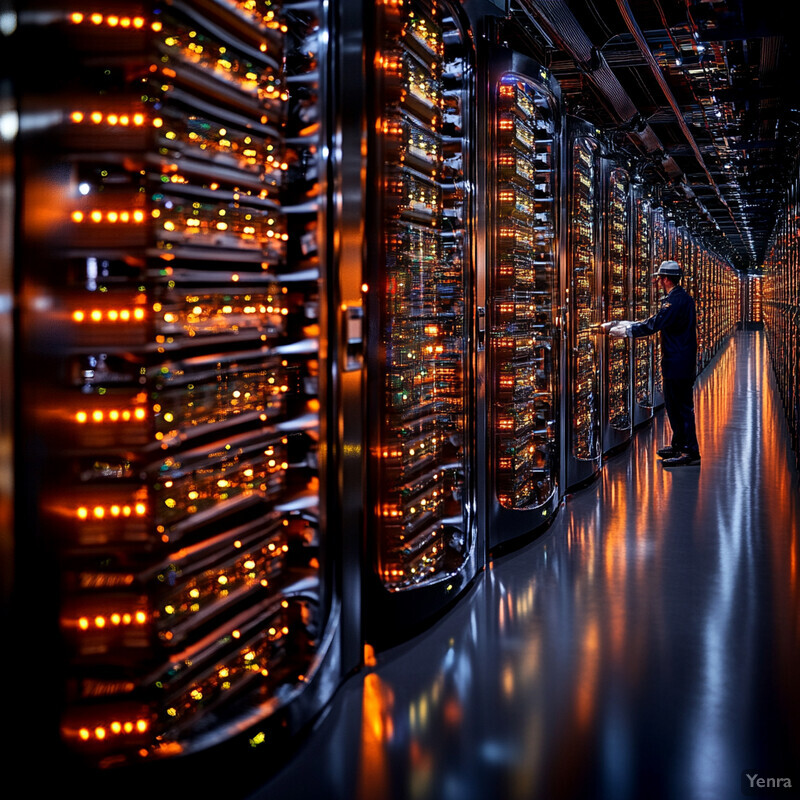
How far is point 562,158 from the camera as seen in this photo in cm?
654

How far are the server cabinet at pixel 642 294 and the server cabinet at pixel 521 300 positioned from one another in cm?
431

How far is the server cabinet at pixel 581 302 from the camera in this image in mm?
6676

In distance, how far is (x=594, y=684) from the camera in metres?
3.29

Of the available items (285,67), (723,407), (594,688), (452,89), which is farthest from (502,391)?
(723,407)

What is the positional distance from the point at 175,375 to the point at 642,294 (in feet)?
30.2

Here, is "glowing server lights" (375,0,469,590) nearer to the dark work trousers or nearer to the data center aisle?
the data center aisle

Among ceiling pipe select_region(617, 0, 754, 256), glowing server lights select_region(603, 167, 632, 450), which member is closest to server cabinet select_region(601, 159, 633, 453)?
glowing server lights select_region(603, 167, 632, 450)

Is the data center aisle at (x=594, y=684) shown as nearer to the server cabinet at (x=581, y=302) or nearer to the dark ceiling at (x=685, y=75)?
→ the server cabinet at (x=581, y=302)

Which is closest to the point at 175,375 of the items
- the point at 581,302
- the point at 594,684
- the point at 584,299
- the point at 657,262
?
the point at 594,684

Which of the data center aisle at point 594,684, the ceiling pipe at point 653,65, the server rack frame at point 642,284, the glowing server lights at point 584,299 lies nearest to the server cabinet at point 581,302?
the glowing server lights at point 584,299

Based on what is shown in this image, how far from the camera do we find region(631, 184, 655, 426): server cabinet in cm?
1024

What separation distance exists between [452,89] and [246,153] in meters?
1.81

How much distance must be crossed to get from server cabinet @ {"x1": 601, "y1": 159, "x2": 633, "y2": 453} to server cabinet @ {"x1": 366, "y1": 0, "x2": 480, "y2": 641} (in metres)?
4.16

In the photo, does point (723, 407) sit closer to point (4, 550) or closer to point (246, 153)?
point (246, 153)
